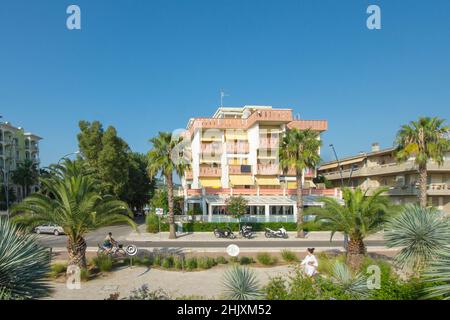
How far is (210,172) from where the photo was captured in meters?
41.4

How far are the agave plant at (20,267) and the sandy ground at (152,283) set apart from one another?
17.8ft

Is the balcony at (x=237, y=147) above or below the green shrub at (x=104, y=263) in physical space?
above

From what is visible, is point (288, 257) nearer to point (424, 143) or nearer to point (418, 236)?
point (418, 236)

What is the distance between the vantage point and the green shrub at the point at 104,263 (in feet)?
51.9

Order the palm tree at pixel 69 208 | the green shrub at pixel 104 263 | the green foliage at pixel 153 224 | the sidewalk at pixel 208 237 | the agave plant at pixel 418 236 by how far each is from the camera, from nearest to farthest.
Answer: the agave plant at pixel 418 236 < the palm tree at pixel 69 208 < the green shrub at pixel 104 263 < the sidewalk at pixel 208 237 < the green foliage at pixel 153 224

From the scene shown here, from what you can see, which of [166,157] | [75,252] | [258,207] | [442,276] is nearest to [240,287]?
[442,276]

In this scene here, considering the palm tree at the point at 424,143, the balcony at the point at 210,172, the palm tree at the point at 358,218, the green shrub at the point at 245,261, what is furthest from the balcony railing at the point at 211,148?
the palm tree at the point at 358,218

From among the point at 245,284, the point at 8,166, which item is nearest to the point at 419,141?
the point at 245,284

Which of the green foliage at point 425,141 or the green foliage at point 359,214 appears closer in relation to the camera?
the green foliage at point 359,214

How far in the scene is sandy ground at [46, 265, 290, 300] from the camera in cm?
1208

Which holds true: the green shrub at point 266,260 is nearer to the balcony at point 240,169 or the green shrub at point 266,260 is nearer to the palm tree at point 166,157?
the palm tree at point 166,157

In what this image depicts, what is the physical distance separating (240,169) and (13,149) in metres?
61.5
